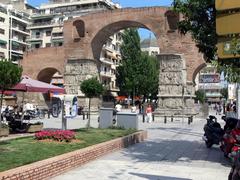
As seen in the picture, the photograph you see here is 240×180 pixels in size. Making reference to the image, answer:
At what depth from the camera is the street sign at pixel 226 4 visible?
7332 mm

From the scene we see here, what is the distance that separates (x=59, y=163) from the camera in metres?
8.43

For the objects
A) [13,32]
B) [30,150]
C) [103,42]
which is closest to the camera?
[30,150]

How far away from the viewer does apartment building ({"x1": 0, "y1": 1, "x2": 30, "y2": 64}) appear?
7406cm

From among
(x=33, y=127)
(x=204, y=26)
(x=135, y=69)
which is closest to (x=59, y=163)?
(x=204, y=26)

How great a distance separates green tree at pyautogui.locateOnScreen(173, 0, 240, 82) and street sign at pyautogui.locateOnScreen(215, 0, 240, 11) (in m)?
2.48

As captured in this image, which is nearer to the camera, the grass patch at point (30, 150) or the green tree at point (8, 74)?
the grass patch at point (30, 150)

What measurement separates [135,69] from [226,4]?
52.7 m

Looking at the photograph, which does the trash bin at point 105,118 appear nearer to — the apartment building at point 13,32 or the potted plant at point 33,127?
the potted plant at point 33,127

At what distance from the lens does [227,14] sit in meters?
7.53

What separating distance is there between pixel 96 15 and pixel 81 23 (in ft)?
8.81

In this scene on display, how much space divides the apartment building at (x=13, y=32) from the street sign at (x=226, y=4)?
6599cm

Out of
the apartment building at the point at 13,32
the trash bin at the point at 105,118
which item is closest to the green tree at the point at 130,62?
the apartment building at the point at 13,32

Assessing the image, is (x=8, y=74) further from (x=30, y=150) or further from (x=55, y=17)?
(x=55, y=17)

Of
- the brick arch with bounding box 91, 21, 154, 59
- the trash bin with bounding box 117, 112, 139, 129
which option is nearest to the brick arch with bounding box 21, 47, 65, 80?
the brick arch with bounding box 91, 21, 154, 59
